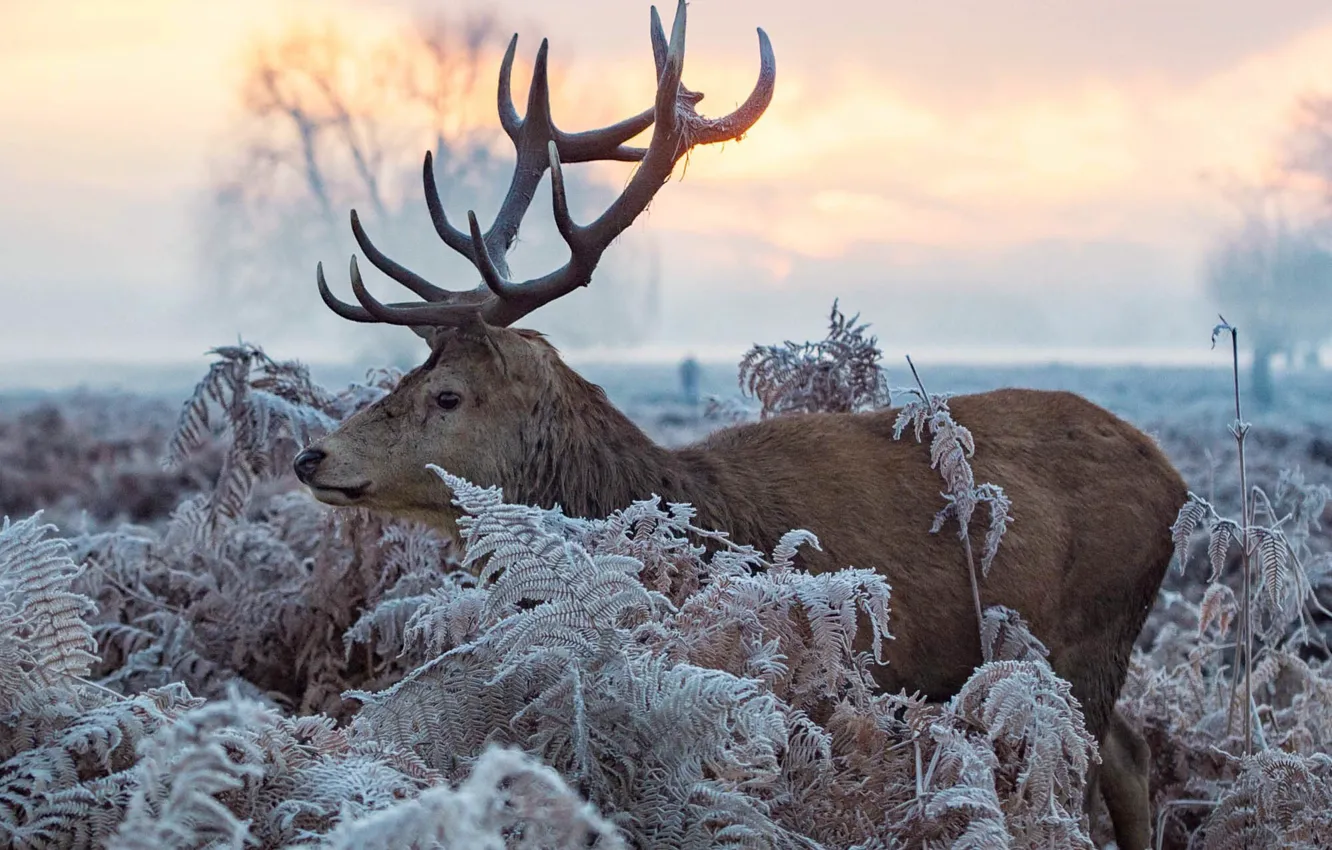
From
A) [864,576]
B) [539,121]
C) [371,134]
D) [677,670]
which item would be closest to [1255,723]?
[864,576]

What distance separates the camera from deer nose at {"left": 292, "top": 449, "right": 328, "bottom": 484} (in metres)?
4.33

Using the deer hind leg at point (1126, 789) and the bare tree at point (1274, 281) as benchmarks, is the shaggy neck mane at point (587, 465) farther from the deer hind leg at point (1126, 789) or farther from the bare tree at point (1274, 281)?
the bare tree at point (1274, 281)

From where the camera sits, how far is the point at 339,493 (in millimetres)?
4398

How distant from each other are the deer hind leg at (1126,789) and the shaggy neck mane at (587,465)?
6.32ft

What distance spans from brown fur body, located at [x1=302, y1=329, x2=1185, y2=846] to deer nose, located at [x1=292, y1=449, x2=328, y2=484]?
22 mm

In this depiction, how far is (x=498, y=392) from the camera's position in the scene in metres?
4.50

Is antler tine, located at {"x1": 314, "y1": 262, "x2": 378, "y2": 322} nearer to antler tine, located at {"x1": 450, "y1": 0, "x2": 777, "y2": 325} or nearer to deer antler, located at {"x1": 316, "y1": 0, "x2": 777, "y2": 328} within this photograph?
deer antler, located at {"x1": 316, "y1": 0, "x2": 777, "y2": 328}

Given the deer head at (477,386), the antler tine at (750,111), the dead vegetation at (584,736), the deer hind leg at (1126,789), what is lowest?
the deer hind leg at (1126,789)

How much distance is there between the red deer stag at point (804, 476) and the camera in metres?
4.29

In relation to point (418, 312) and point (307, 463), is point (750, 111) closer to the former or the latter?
point (418, 312)

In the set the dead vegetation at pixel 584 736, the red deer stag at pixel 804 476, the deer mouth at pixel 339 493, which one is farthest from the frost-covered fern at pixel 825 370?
the dead vegetation at pixel 584 736

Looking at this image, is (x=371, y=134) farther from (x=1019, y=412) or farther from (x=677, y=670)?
(x=677, y=670)

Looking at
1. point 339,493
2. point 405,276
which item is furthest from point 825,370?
point 339,493

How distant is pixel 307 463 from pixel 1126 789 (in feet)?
11.3
